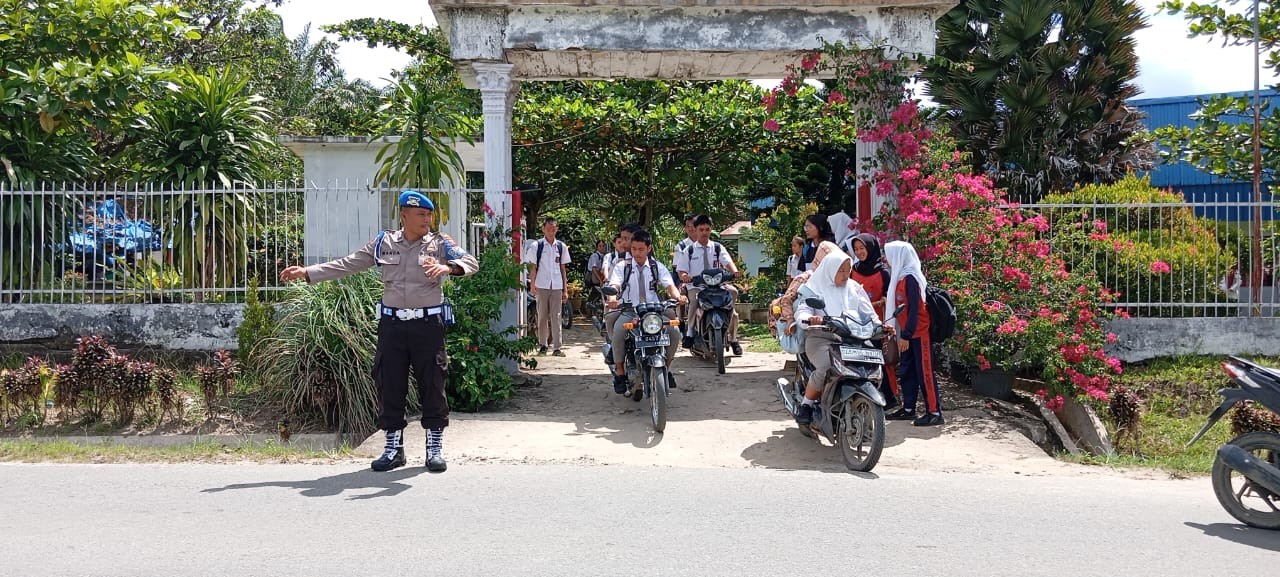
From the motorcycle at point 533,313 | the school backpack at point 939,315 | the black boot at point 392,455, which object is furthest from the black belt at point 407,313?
the school backpack at point 939,315

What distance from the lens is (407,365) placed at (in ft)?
21.6

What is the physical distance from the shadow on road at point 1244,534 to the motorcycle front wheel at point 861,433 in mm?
1839

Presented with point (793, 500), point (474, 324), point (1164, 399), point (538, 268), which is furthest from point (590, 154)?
point (793, 500)

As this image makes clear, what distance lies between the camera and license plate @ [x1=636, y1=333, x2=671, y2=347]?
7.95m

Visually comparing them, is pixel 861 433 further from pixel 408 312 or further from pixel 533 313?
pixel 533 313

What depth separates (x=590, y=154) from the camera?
Result: 18.2 metres

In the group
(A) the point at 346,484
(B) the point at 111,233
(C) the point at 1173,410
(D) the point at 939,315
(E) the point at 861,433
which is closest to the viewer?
(A) the point at 346,484

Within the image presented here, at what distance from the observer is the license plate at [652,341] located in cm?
795

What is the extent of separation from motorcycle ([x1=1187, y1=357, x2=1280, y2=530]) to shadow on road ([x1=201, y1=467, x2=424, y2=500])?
4.68 meters

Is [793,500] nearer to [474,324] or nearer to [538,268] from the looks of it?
[474,324]

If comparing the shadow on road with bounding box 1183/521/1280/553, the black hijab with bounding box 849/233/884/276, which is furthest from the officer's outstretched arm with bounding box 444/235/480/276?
the shadow on road with bounding box 1183/521/1280/553

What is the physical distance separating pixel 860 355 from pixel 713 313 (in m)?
3.97

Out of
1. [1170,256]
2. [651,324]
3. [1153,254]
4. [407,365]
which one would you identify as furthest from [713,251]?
[407,365]

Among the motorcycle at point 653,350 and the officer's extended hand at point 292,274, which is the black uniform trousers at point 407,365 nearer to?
the officer's extended hand at point 292,274
